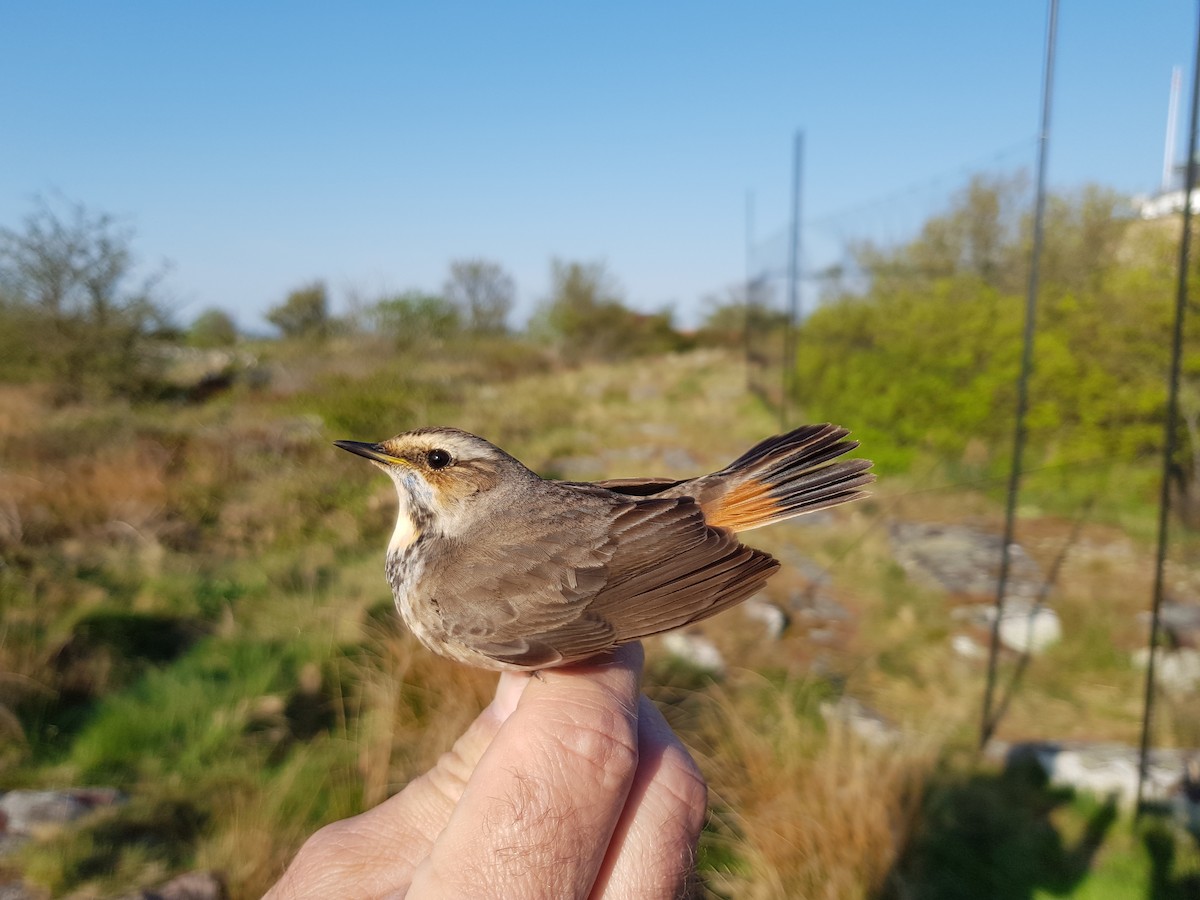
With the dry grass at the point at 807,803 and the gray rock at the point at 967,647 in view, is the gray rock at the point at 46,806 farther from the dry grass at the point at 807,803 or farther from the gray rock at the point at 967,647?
the gray rock at the point at 967,647

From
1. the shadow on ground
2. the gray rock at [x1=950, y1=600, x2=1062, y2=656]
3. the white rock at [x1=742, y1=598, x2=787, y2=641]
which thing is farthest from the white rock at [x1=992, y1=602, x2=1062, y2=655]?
the white rock at [x1=742, y1=598, x2=787, y2=641]

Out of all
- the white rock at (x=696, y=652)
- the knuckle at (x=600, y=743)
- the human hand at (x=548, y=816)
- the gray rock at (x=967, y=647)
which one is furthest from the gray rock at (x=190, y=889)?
the gray rock at (x=967, y=647)

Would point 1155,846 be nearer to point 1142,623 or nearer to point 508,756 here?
point 1142,623

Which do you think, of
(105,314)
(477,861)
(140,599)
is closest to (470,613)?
(477,861)

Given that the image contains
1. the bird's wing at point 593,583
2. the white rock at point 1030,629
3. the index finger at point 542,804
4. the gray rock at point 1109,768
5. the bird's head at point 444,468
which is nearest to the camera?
the index finger at point 542,804

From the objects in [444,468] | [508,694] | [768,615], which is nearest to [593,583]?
[508,694]

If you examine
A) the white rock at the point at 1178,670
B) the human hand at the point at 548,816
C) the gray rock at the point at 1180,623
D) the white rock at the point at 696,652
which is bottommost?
the white rock at the point at 696,652

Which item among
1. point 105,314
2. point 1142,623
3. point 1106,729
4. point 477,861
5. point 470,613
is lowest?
point 1106,729
